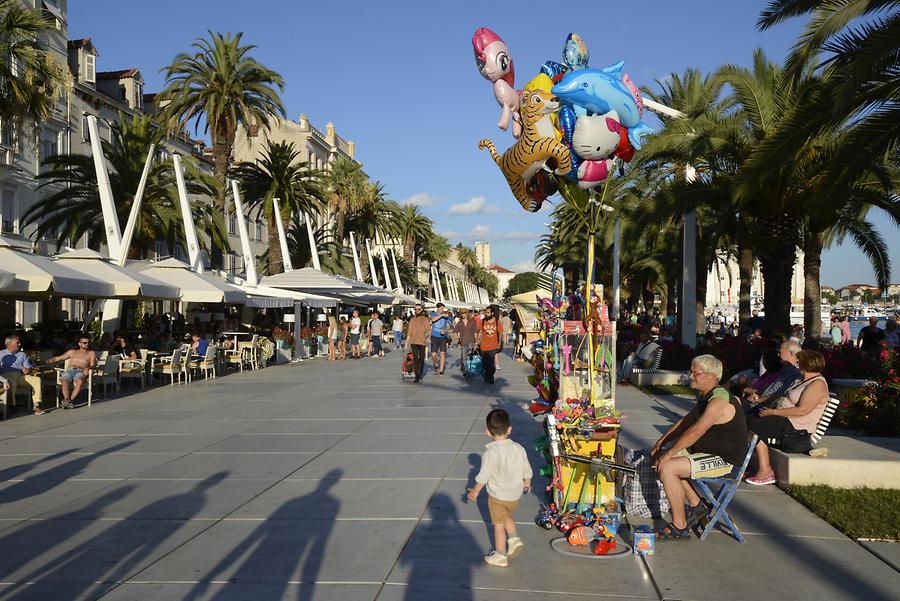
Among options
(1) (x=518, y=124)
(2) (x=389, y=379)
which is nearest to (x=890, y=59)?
(1) (x=518, y=124)

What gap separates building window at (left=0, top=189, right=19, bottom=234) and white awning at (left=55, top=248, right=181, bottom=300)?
845 inches

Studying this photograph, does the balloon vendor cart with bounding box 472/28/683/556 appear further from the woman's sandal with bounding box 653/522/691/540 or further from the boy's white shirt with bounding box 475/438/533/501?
the boy's white shirt with bounding box 475/438/533/501

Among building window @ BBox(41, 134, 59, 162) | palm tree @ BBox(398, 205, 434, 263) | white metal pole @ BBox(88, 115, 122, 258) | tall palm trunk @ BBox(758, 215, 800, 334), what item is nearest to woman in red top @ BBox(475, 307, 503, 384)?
tall palm trunk @ BBox(758, 215, 800, 334)

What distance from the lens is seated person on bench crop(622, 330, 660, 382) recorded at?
726 inches

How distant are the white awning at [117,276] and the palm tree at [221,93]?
43.1 feet

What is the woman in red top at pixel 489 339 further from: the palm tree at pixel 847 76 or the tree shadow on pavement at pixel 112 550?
the tree shadow on pavement at pixel 112 550

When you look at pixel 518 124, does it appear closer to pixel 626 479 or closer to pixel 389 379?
pixel 626 479

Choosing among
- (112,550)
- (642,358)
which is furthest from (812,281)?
(112,550)

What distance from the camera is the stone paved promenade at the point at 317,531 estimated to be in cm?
529

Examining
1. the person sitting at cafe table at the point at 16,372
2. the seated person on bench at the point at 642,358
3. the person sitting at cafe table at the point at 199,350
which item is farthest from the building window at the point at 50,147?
the seated person on bench at the point at 642,358

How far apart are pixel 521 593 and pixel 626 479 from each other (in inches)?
76.3

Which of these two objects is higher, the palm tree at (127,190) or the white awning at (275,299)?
the palm tree at (127,190)

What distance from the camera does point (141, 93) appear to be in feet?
168

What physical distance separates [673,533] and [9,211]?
125ft
